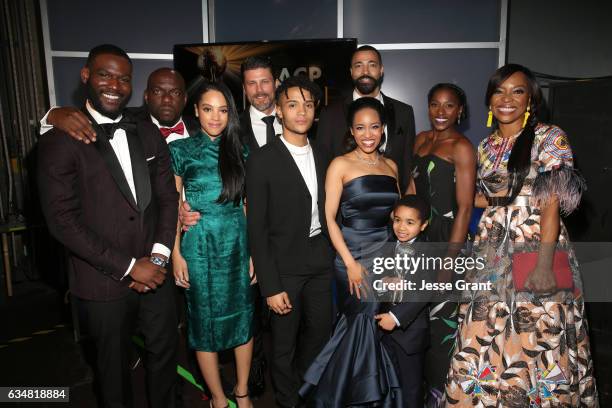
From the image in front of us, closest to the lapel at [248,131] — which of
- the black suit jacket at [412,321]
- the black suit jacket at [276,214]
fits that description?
the black suit jacket at [276,214]

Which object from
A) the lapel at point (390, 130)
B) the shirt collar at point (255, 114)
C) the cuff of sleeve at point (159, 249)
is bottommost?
the cuff of sleeve at point (159, 249)

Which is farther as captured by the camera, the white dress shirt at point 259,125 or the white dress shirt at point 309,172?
the white dress shirt at point 259,125

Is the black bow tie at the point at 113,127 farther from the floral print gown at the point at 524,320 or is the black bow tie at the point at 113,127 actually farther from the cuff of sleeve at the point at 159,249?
the floral print gown at the point at 524,320

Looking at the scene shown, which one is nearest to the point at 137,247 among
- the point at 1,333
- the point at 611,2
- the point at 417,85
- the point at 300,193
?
the point at 300,193

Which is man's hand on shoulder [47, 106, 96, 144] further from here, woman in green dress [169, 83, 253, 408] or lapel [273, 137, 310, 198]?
lapel [273, 137, 310, 198]

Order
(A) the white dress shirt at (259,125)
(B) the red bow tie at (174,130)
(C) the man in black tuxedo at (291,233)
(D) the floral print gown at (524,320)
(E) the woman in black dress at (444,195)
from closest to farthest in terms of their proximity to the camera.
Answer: (D) the floral print gown at (524,320), (C) the man in black tuxedo at (291,233), (E) the woman in black dress at (444,195), (A) the white dress shirt at (259,125), (B) the red bow tie at (174,130)

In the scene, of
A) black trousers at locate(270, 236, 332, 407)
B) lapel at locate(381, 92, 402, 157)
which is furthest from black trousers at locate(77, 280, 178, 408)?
lapel at locate(381, 92, 402, 157)

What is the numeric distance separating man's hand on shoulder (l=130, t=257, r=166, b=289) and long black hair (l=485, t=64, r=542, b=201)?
1.82 meters

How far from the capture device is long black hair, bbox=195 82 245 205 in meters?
2.34

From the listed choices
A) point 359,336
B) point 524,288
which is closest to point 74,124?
point 359,336

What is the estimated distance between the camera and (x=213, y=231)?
7.75 ft

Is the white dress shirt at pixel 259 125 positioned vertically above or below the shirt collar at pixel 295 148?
above

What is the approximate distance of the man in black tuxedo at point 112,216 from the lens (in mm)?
1962

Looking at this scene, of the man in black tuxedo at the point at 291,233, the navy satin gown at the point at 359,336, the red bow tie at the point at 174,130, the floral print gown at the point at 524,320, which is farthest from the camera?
the red bow tie at the point at 174,130
